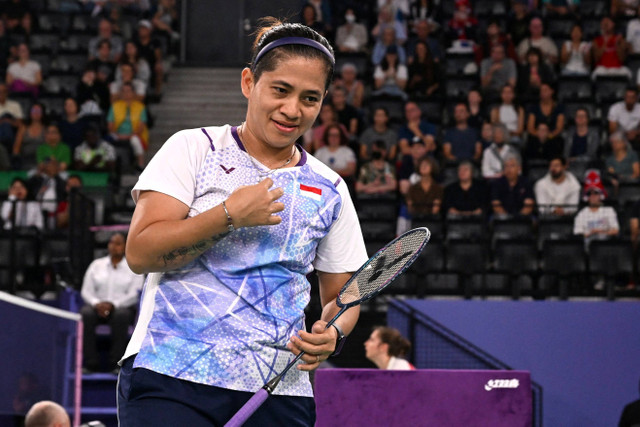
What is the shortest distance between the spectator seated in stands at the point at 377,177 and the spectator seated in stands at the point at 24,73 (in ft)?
16.2

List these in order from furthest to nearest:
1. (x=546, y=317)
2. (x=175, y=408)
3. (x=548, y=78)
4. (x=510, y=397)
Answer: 1. (x=548, y=78)
2. (x=546, y=317)
3. (x=510, y=397)
4. (x=175, y=408)

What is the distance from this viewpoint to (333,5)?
14.6m

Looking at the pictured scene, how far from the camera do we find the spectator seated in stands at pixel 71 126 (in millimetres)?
11891

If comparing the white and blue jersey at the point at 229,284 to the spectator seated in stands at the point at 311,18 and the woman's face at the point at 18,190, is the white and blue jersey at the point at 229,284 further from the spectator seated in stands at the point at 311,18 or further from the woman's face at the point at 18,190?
the spectator seated in stands at the point at 311,18

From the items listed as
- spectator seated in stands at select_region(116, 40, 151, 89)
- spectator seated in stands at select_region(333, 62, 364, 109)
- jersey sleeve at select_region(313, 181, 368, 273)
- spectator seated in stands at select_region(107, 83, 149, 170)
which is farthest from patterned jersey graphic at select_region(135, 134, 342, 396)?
spectator seated in stands at select_region(116, 40, 151, 89)

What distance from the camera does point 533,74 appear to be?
12.8m

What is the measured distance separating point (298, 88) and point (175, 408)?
77 centimetres

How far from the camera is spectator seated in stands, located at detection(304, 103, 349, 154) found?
37.3 ft

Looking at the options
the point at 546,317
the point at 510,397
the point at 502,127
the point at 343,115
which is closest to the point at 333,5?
the point at 343,115

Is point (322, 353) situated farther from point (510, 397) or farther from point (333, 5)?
point (333, 5)

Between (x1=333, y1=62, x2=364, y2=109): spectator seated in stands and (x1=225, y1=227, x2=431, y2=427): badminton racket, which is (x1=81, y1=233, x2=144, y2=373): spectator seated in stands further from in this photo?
(x1=225, y1=227, x2=431, y2=427): badminton racket

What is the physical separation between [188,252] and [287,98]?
1.42ft

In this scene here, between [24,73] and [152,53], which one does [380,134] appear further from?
[24,73]

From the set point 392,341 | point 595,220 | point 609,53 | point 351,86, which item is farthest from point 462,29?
point 392,341
